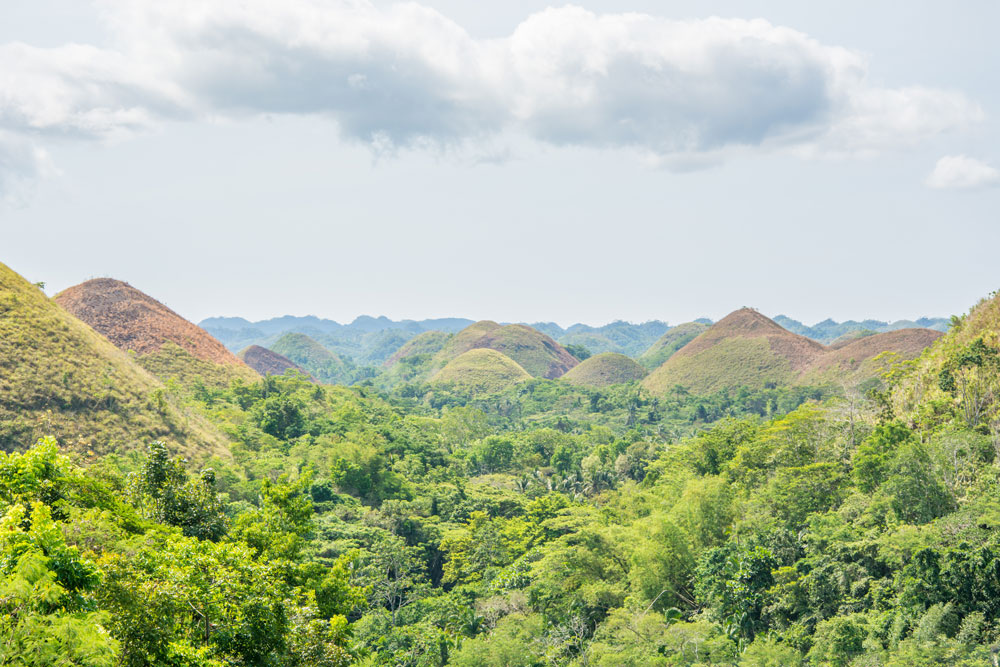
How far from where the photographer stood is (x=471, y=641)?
1919cm

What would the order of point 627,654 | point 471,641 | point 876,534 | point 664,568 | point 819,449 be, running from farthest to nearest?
point 819,449
point 664,568
point 471,641
point 876,534
point 627,654

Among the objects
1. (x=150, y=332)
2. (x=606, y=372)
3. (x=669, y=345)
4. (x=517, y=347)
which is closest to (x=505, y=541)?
(x=150, y=332)

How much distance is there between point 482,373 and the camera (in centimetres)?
10756

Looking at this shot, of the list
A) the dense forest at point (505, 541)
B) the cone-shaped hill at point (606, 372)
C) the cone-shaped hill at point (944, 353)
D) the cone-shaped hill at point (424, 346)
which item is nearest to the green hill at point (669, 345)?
the cone-shaped hill at point (606, 372)

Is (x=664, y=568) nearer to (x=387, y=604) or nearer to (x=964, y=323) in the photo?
(x=387, y=604)

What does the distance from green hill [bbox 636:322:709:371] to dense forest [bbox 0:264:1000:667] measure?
106304 millimetres

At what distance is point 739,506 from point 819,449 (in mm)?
4469

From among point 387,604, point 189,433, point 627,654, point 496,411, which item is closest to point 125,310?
point 189,433

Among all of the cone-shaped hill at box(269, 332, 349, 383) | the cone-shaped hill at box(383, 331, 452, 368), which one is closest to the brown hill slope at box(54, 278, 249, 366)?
the cone-shaped hill at box(269, 332, 349, 383)

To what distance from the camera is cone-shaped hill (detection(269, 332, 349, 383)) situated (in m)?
164

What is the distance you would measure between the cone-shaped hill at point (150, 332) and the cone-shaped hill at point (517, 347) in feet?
232

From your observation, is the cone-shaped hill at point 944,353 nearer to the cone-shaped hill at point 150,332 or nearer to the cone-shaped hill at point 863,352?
the cone-shaped hill at point 150,332

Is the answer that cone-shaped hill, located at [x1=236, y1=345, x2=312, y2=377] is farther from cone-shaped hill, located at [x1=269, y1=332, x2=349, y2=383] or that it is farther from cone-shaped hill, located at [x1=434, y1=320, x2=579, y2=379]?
cone-shaped hill, located at [x1=434, y1=320, x2=579, y2=379]

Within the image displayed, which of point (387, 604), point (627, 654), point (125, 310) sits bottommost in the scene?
point (387, 604)
